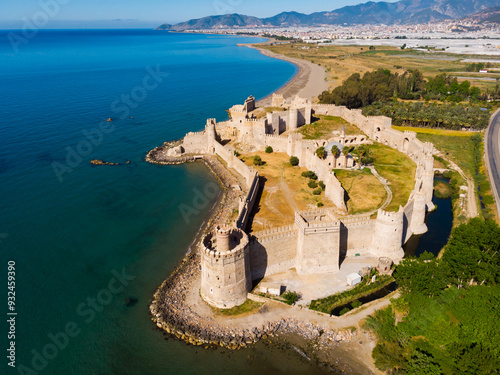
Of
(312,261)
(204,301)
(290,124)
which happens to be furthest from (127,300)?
(290,124)

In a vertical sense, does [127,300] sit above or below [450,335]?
below

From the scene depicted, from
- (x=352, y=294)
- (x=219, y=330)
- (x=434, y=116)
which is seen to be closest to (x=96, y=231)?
(x=219, y=330)

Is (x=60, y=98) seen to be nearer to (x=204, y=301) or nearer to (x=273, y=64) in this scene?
(x=204, y=301)

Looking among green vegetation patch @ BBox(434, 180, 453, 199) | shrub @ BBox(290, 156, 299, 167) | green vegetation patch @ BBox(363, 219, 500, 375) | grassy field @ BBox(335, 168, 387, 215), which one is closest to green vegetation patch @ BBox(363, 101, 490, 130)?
green vegetation patch @ BBox(434, 180, 453, 199)

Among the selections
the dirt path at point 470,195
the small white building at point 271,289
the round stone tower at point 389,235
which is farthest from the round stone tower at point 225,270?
the dirt path at point 470,195

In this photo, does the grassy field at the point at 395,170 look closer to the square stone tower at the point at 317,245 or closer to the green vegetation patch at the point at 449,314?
the green vegetation patch at the point at 449,314

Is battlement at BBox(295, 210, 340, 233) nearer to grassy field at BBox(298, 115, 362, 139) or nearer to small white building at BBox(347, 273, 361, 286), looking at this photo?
small white building at BBox(347, 273, 361, 286)
